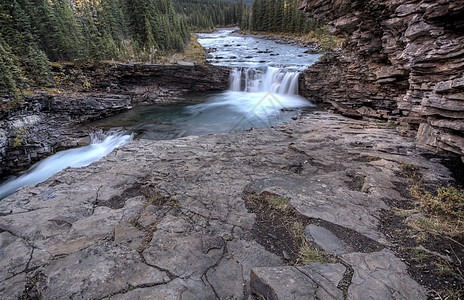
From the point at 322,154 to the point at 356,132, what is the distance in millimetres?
3261

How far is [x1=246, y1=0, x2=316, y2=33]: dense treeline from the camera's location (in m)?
51.1

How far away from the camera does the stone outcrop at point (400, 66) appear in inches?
199

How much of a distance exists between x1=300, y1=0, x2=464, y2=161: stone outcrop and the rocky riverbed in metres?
1.38

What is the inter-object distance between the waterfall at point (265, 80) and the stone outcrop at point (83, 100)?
4.78 feet

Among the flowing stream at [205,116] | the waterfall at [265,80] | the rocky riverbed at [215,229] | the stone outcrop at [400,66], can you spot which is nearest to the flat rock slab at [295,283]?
the rocky riverbed at [215,229]

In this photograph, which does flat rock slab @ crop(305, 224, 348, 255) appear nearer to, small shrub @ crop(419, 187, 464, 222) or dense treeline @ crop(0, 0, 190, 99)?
small shrub @ crop(419, 187, 464, 222)

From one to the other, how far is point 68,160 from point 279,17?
215 ft

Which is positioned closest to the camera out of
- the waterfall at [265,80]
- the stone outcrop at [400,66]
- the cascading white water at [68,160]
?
the stone outcrop at [400,66]

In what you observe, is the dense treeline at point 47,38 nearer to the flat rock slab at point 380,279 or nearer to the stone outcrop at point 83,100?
the stone outcrop at point 83,100

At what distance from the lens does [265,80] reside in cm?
2328

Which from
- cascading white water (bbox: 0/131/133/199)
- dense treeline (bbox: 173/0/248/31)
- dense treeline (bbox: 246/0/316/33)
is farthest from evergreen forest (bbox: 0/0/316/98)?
dense treeline (bbox: 173/0/248/31)

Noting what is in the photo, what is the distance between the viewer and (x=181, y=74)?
22672mm

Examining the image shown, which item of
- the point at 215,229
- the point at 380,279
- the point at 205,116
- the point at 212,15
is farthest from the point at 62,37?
the point at 212,15

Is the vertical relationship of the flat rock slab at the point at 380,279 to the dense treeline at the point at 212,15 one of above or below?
below
